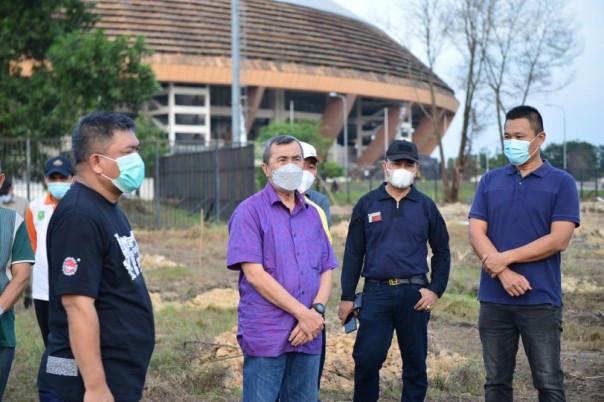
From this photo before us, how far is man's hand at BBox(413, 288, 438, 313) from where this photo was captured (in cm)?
582

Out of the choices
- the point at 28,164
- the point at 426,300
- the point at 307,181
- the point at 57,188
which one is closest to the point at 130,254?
the point at 307,181

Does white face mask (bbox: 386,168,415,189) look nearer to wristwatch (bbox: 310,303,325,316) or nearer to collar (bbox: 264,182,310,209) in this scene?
collar (bbox: 264,182,310,209)

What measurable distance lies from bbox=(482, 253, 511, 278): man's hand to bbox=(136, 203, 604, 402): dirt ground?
1912mm

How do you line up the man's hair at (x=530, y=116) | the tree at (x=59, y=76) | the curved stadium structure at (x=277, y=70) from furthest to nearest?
the curved stadium structure at (x=277, y=70) → the tree at (x=59, y=76) → the man's hair at (x=530, y=116)

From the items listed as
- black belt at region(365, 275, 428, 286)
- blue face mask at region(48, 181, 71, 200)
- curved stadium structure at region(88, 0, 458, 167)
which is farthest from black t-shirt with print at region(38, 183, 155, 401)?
curved stadium structure at region(88, 0, 458, 167)

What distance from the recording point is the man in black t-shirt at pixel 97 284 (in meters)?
3.45

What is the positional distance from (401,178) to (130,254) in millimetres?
A: 2676

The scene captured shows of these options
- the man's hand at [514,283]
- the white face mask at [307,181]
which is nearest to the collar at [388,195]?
the white face mask at [307,181]

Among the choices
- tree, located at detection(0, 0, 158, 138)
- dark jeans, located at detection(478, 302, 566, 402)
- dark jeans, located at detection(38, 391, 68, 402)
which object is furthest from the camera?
tree, located at detection(0, 0, 158, 138)

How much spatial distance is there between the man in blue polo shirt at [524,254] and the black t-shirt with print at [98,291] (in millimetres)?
2324

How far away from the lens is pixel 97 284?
3.49m

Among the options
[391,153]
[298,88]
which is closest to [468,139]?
[298,88]

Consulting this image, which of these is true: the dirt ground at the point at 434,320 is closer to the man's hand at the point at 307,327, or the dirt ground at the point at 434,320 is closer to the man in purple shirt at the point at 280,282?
the man in purple shirt at the point at 280,282

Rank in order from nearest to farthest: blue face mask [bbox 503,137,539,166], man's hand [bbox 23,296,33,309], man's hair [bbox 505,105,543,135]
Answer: blue face mask [bbox 503,137,539,166] < man's hair [bbox 505,105,543,135] < man's hand [bbox 23,296,33,309]
